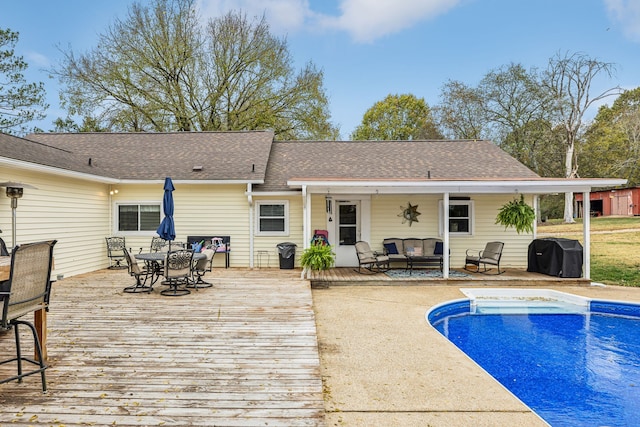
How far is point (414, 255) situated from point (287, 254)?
355 cm

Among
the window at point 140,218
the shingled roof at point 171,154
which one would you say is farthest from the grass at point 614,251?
the window at point 140,218

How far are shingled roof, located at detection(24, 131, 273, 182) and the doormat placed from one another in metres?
4.50

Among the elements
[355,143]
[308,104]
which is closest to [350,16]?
[308,104]

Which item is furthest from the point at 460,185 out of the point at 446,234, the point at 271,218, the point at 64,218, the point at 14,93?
the point at 14,93

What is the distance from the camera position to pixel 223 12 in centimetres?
2097

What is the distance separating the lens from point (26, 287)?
310cm

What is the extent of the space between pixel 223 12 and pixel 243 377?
22.3 metres

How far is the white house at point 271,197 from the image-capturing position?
9000mm

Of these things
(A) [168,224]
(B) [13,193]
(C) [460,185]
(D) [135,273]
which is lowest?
(D) [135,273]

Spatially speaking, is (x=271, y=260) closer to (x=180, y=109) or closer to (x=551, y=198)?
(x=180, y=109)

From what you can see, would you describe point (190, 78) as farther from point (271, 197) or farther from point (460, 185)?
point (460, 185)

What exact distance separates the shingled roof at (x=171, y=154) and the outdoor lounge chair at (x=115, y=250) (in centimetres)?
182

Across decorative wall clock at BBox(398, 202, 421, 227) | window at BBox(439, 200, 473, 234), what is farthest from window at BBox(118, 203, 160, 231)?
window at BBox(439, 200, 473, 234)

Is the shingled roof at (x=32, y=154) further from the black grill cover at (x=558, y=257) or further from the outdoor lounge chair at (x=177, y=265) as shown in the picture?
the black grill cover at (x=558, y=257)
